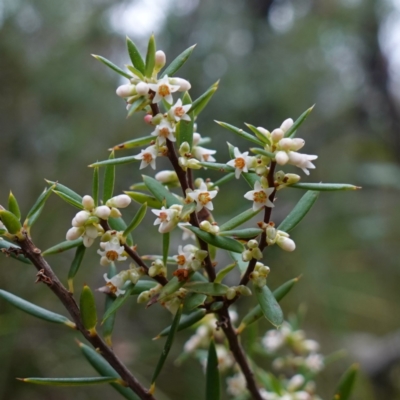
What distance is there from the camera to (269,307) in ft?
1.00

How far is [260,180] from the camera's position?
0.29 m

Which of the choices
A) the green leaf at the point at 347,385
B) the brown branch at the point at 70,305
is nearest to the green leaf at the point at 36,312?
the brown branch at the point at 70,305

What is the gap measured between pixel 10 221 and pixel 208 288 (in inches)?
5.5

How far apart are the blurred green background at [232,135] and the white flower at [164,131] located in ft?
2.81

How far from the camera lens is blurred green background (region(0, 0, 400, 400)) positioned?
3.66 ft

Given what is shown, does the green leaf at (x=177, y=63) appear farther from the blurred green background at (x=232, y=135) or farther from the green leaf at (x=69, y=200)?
the blurred green background at (x=232, y=135)

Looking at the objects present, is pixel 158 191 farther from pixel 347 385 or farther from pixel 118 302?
pixel 347 385

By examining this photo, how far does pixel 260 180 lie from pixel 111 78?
5.05 feet

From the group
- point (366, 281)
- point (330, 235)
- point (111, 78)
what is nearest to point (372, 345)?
point (366, 281)

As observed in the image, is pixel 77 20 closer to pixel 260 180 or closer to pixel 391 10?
pixel 391 10

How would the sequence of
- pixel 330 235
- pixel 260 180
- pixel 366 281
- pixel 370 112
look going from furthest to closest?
1. pixel 370 112
2. pixel 330 235
3. pixel 366 281
4. pixel 260 180

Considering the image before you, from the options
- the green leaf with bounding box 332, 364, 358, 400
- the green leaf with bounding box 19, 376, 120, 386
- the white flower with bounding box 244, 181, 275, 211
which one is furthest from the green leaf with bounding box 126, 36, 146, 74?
the green leaf with bounding box 332, 364, 358, 400

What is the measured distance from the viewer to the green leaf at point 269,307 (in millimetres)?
298

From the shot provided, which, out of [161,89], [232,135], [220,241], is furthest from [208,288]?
[232,135]
